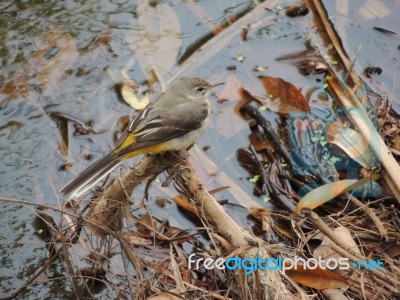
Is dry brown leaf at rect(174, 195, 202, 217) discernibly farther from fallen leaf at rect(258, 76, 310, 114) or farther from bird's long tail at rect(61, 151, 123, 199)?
fallen leaf at rect(258, 76, 310, 114)

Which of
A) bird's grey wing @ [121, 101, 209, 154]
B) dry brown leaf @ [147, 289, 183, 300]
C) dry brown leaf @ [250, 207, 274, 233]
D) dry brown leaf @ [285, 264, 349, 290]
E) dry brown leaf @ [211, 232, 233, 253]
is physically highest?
bird's grey wing @ [121, 101, 209, 154]

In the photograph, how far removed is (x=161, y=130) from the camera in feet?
19.2

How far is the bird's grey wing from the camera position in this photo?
225 inches

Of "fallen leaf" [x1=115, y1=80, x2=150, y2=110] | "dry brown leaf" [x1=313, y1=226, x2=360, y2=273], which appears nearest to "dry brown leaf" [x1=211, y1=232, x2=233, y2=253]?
"dry brown leaf" [x1=313, y1=226, x2=360, y2=273]

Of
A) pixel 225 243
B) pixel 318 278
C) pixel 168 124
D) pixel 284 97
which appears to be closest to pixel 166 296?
pixel 225 243

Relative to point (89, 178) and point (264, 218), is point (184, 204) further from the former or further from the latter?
point (89, 178)

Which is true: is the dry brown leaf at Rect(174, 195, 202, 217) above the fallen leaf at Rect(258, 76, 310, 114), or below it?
below

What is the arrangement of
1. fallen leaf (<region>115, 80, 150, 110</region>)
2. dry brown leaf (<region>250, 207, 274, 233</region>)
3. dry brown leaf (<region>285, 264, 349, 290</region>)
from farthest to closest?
fallen leaf (<region>115, 80, 150, 110</region>), dry brown leaf (<region>250, 207, 274, 233</region>), dry brown leaf (<region>285, 264, 349, 290</region>)

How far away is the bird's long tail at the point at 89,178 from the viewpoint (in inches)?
218

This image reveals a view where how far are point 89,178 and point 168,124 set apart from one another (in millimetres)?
835

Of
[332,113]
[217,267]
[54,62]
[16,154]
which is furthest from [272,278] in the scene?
[54,62]

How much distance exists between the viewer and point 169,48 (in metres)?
8.49

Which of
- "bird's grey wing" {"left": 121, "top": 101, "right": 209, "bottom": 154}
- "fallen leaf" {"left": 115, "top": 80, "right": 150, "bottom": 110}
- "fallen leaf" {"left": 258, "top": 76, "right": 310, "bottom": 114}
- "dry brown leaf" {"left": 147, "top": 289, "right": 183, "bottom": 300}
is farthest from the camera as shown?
"fallen leaf" {"left": 115, "top": 80, "right": 150, "bottom": 110}

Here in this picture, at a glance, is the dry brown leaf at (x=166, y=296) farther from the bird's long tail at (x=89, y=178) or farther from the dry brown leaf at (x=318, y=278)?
the bird's long tail at (x=89, y=178)
